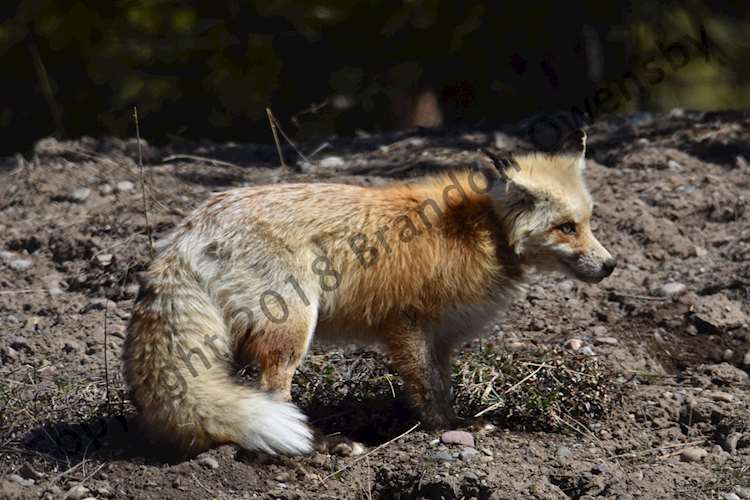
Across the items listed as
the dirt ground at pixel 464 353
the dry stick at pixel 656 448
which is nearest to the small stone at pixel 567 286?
the dirt ground at pixel 464 353

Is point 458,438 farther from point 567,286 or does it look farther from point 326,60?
point 326,60

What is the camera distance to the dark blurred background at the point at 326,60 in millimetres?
10484

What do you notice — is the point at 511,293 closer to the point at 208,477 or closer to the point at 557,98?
the point at 208,477

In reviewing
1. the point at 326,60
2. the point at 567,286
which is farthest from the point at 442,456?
the point at 326,60

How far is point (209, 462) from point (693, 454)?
2.33 metres

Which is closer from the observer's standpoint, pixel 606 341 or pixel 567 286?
pixel 606 341

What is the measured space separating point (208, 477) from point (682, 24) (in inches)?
305

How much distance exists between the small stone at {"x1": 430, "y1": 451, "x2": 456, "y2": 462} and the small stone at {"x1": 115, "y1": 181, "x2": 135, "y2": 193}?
419 centimetres

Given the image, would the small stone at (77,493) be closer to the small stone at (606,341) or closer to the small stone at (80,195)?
the small stone at (606,341)

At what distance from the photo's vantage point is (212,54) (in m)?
10.5

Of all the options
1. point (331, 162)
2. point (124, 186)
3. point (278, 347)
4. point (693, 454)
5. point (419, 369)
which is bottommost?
point (693, 454)

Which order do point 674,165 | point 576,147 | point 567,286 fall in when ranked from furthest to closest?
point 674,165
point 567,286
point 576,147

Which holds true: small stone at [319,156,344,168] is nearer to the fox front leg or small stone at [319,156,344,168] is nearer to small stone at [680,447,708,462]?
the fox front leg

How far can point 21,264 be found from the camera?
25.5ft
